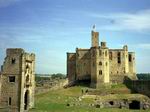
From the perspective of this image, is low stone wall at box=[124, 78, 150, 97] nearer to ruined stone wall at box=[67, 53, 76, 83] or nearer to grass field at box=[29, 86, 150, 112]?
grass field at box=[29, 86, 150, 112]

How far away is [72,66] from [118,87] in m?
14.0

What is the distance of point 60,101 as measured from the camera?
72938mm

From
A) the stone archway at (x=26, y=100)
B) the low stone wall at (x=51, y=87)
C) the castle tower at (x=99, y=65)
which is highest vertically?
the castle tower at (x=99, y=65)

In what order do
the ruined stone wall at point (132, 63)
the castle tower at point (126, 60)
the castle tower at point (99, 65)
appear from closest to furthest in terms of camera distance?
1. the castle tower at point (99, 65)
2. the castle tower at point (126, 60)
3. the ruined stone wall at point (132, 63)

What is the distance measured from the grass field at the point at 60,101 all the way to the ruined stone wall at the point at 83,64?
5.69 meters

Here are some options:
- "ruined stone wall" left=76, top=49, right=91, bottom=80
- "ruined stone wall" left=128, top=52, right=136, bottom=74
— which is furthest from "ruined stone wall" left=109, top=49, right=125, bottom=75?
"ruined stone wall" left=76, top=49, right=91, bottom=80

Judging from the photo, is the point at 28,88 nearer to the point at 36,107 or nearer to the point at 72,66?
the point at 36,107

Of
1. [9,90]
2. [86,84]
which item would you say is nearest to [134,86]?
[86,84]

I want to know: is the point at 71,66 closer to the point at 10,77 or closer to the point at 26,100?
the point at 26,100

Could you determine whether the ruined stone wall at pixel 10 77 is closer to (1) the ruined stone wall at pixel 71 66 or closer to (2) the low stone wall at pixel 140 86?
(1) the ruined stone wall at pixel 71 66

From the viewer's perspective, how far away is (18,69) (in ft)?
201

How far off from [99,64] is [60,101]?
752 inches

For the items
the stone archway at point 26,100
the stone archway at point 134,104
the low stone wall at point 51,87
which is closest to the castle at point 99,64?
the low stone wall at point 51,87

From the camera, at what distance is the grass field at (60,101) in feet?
212
